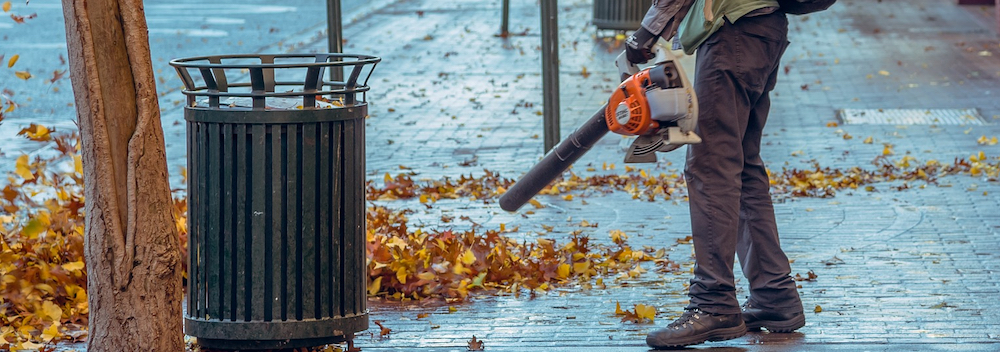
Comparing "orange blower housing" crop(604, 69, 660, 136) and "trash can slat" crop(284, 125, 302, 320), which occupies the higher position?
"orange blower housing" crop(604, 69, 660, 136)

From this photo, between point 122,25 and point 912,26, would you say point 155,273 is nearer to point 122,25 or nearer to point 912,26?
point 122,25

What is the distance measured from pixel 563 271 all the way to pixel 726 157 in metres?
A: 1.28

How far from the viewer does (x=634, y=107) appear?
3.94m

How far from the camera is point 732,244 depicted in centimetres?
413

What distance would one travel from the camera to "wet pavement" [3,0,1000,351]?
441 centimetres

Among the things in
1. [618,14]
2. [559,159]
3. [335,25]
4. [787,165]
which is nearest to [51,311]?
[559,159]

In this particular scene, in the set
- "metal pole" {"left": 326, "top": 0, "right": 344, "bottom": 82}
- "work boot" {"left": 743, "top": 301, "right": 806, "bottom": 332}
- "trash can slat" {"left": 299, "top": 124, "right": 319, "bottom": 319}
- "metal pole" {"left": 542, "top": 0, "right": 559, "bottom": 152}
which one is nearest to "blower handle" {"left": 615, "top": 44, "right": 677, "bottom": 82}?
"work boot" {"left": 743, "top": 301, "right": 806, "bottom": 332}

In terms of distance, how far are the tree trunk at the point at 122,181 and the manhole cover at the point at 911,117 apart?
7.04 m

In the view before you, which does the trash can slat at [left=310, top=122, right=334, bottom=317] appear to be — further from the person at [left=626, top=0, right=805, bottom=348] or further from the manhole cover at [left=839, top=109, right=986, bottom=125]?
the manhole cover at [left=839, top=109, right=986, bottom=125]

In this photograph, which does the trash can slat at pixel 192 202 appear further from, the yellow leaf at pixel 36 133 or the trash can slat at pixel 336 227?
the yellow leaf at pixel 36 133

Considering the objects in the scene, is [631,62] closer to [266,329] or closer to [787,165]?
[266,329]

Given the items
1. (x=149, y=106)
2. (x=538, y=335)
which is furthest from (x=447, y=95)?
(x=149, y=106)

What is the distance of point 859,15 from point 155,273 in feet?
53.6

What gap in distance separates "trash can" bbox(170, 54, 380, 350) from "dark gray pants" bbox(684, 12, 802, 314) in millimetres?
1096
